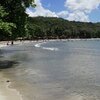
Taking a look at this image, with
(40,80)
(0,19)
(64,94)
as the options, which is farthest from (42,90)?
(0,19)

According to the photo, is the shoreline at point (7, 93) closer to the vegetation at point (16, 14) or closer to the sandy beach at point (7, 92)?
the sandy beach at point (7, 92)

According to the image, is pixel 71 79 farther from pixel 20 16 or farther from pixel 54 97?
pixel 20 16

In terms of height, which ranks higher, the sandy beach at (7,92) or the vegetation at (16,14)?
the vegetation at (16,14)

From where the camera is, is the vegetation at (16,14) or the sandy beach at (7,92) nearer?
the sandy beach at (7,92)

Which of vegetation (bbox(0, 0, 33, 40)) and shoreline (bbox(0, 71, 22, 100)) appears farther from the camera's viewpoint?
vegetation (bbox(0, 0, 33, 40))

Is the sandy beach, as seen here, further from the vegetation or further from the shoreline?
the vegetation

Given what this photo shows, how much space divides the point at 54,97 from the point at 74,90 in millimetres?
3100

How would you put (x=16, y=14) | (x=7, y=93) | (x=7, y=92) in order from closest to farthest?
(x=7, y=93), (x=7, y=92), (x=16, y=14)

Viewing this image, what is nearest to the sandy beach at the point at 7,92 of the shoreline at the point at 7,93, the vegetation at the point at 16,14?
the shoreline at the point at 7,93

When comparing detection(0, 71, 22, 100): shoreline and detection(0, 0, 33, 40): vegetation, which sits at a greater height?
detection(0, 0, 33, 40): vegetation

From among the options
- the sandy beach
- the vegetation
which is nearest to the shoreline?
the sandy beach

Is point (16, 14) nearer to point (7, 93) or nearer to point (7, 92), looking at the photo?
point (7, 92)

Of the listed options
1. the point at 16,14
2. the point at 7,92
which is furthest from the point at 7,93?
the point at 16,14

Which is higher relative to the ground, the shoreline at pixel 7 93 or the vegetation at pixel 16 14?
the vegetation at pixel 16 14
